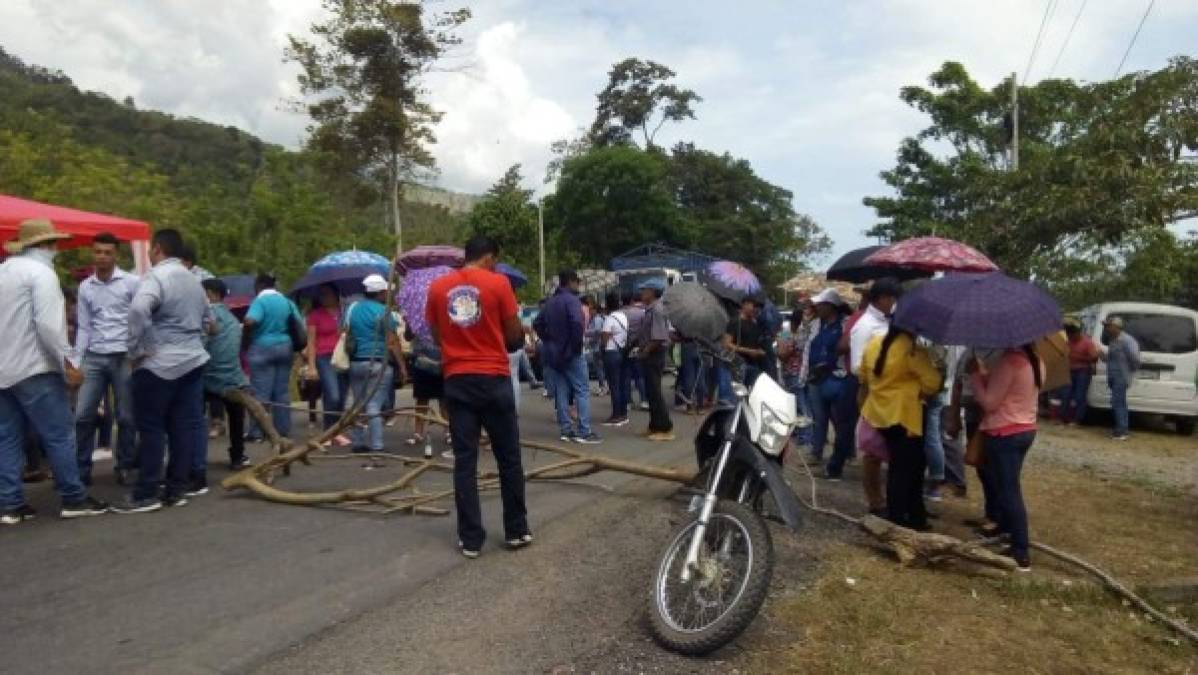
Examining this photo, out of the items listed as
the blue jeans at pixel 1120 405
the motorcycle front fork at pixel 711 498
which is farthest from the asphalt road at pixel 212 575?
the blue jeans at pixel 1120 405

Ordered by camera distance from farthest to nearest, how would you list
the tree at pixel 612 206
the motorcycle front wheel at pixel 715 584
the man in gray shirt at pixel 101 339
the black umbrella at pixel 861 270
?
1. the tree at pixel 612 206
2. the black umbrella at pixel 861 270
3. the man in gray shirt at pixel 101 339
4. the motorcycle front wheel at pixel 715 584

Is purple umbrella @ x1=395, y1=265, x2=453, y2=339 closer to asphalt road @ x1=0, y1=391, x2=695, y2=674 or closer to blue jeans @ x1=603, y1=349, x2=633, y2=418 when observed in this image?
asphalt road @ x1=0, y1=391, x2=695, y2=674

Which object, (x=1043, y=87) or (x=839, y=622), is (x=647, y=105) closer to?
(x=1043, y=87)

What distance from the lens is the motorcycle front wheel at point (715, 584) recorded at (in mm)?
3658

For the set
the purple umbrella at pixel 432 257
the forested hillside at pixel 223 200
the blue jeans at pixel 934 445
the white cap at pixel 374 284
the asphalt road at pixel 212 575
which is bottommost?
the asphalt road at pixel 212 575

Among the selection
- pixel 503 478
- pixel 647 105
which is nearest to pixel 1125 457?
pixel 503 478

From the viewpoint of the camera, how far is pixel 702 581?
13.0ft

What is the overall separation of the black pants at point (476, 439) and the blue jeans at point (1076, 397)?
10597mm

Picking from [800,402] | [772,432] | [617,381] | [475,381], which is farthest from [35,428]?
[800,402]

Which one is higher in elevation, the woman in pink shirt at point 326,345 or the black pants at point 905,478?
the woman in pink shirt at point 326,345

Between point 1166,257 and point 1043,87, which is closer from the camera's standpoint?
point 1166,257

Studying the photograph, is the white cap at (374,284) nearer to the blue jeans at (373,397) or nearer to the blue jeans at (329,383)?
the blue jeans at (373,397)

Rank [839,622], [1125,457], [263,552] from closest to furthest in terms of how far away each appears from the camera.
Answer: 1. [839,622]
2. [263,552]
3. [1125,457]

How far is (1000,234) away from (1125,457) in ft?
22.9
